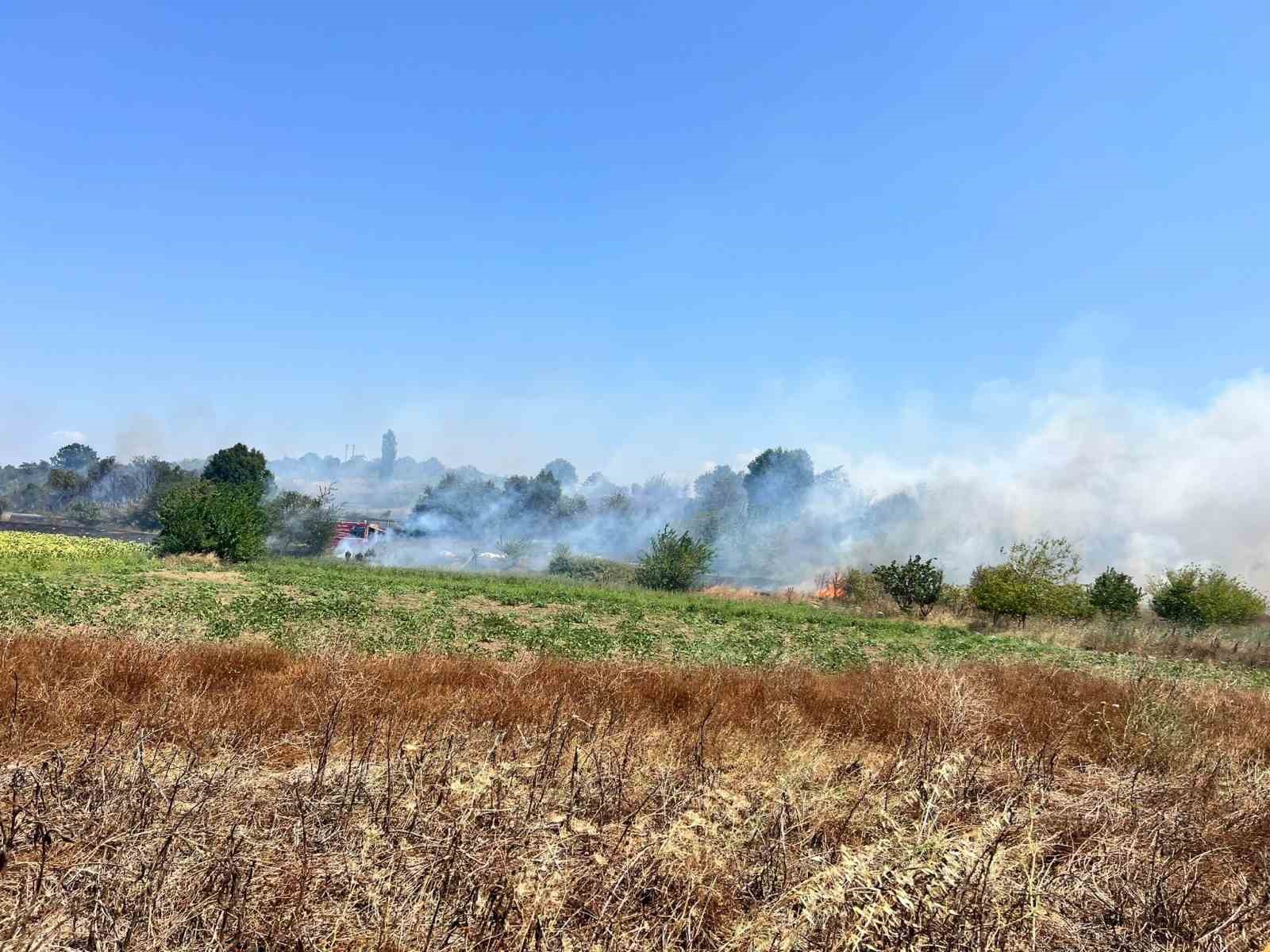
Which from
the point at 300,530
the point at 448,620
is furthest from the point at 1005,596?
the point at 300,530

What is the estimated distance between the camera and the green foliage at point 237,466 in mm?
64625

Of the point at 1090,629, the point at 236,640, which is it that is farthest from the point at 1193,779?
the point at 1090,629

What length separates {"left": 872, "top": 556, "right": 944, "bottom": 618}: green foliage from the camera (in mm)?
35906

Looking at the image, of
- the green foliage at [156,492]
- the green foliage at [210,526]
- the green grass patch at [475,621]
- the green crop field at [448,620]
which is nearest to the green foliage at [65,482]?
the green foliage at [156,492]

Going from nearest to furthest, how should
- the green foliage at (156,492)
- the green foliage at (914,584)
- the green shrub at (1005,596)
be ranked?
the green shrub at (1005,596), the green foliage at (914,584), the green foliage at (156,492)

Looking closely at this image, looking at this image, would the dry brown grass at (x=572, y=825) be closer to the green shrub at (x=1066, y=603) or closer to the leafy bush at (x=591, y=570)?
the green shrub at (x=1066, y=603)

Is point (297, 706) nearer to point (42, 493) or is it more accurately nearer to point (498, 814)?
point (498, 814)

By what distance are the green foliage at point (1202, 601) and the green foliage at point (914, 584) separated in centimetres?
1393

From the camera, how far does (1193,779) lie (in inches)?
215

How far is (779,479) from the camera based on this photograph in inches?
4250

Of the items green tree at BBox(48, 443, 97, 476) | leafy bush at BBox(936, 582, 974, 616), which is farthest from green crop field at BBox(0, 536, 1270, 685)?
green tree at BBox(48, 443, 97, 476)

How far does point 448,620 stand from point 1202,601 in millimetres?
41086

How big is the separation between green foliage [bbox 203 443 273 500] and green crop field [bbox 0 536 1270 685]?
99.3 feet

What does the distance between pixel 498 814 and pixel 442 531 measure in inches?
2890
